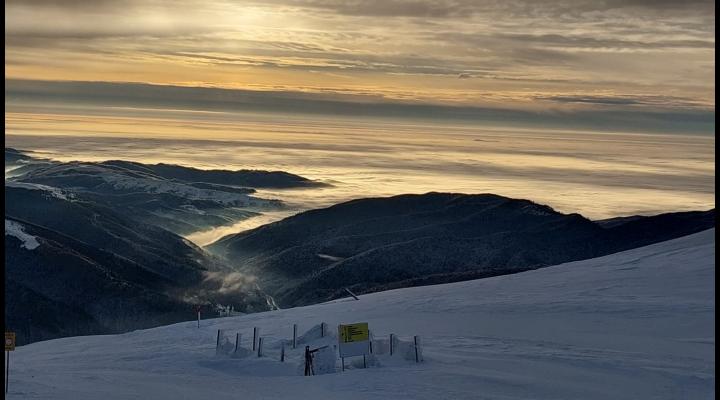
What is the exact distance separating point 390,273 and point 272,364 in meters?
60.9

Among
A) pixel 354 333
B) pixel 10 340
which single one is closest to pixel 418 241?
pixel 354 333

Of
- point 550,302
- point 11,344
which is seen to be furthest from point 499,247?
point 11,344

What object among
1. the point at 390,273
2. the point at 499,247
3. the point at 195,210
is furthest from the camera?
the point at 195,210

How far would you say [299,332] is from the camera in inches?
1314

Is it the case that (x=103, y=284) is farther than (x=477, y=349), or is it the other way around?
(x=103, y=284)

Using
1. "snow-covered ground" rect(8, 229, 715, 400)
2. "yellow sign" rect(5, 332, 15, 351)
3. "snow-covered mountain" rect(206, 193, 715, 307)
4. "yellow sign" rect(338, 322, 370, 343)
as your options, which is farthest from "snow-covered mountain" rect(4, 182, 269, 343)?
"yellow sign" rect(5, 332, 15, 351)

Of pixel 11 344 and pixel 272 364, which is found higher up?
pixel 11 344

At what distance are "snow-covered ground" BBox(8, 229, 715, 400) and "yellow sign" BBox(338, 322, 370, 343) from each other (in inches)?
33.2

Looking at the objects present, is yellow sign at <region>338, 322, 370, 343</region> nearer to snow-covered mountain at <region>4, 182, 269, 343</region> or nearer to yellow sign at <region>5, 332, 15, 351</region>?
yellow sign at <region>5, 332, 15, 351</region>

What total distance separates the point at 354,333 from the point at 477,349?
4946 millimetres

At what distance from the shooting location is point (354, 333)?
23328mm

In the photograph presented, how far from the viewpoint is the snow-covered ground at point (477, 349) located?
21.0 m

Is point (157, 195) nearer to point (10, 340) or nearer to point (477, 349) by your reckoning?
point (477, 349)

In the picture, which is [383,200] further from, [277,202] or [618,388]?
[618,388]
